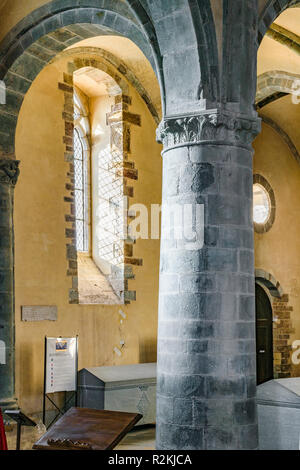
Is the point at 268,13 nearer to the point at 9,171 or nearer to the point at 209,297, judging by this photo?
the point at 209,297

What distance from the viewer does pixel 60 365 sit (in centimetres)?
847

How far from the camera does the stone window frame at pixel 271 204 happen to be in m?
12.9

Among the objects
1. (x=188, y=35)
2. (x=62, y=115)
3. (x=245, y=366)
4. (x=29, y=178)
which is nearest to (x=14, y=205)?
(x=29, y=178)

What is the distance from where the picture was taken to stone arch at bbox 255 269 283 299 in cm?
1274

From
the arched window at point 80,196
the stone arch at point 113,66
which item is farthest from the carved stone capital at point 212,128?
the arched window at point 80,196

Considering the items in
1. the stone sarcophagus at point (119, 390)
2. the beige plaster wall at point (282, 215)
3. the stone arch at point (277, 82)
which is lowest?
the stone sarcophagus at point (119, 390)

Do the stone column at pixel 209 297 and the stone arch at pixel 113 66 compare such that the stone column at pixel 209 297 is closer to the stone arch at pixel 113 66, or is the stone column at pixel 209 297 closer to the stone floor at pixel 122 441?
the stone floor at pixel 122 441

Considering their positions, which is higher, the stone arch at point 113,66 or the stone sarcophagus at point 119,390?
the stone arch at point 113,66

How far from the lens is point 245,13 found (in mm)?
6102

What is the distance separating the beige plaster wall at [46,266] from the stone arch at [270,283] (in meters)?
3.27

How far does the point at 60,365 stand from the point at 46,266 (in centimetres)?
141

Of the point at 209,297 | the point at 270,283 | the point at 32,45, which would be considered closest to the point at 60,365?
the point at 209,297
